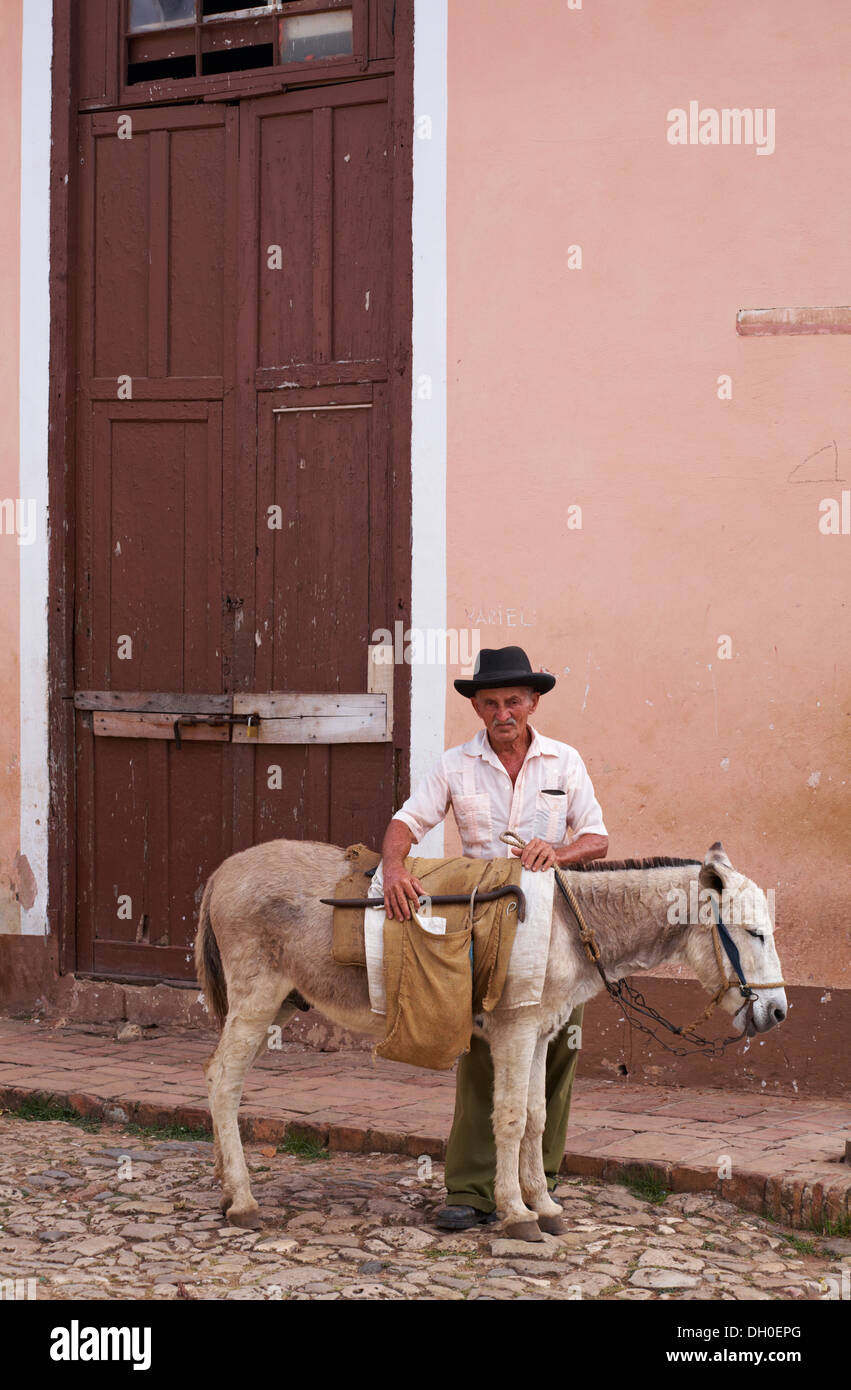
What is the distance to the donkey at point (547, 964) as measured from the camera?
16.6 feet

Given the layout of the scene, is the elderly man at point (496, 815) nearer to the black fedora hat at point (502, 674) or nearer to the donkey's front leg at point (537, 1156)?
the black fedora hat at point (502, 674)

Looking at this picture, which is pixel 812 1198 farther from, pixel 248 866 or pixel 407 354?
pixel 407 354

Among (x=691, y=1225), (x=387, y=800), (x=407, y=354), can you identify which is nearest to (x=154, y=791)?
(x=387, y=800)

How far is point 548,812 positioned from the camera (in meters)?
5.48

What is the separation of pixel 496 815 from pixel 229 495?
11.6 feet

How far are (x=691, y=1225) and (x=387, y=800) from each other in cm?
314

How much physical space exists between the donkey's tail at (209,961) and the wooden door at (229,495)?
234 centimetres

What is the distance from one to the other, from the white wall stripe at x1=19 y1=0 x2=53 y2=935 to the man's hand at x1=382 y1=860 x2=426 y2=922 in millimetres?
3979

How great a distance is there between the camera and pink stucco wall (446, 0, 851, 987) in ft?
23.3

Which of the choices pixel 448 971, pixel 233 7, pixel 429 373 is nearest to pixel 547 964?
pixel 448 971

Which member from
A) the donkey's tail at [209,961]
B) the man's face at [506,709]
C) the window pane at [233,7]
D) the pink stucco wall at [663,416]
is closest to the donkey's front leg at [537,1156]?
the man's face at [506,709]

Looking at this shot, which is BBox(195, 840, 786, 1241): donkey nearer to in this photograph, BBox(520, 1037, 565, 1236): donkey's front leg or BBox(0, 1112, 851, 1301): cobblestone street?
BBox(520, 1037, 565, 1236): donkey's front leg

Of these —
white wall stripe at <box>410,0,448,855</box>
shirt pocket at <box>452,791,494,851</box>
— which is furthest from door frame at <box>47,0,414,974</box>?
shirt pocket at <box>452,791,494,851</box>

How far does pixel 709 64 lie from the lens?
7262mm
